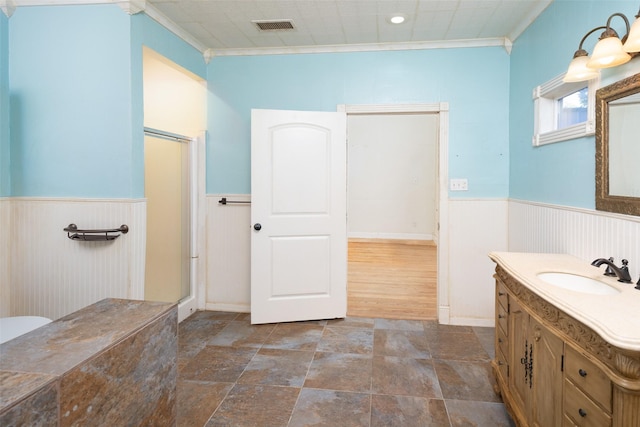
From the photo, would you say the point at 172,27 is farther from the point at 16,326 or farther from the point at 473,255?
the point at 473,255

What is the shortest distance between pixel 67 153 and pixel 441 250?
3.07 m

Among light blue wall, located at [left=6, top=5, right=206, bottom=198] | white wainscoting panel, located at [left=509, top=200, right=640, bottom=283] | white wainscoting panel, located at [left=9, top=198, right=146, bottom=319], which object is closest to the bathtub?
white wainscoting panel, located at [left=9, top=198, right=146, bottom=319]

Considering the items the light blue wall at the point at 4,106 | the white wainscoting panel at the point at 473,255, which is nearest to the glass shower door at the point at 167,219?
the light blue wall at the point at 4,106

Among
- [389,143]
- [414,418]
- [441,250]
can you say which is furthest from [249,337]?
[389,143]

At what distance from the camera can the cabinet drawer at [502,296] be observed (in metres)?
2.01

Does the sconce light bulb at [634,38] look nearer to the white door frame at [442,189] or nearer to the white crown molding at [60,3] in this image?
the white door frame at [442,189]

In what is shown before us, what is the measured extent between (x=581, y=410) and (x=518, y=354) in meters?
0.61

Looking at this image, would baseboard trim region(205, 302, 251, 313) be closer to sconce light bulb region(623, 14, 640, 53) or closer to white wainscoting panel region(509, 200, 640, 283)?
white wainscoting panel region(509, 200, 640, 283)

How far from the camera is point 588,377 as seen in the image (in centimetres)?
116

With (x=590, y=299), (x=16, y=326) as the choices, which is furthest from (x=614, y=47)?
(x=16, y=326)

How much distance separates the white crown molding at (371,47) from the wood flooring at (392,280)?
2.51 meters

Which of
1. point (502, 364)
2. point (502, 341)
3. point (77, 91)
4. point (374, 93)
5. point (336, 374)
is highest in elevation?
point (374, 93)

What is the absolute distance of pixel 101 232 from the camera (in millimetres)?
2449

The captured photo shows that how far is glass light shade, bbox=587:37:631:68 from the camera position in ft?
5.33
